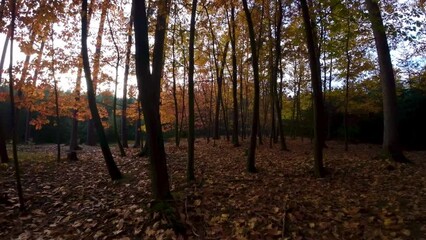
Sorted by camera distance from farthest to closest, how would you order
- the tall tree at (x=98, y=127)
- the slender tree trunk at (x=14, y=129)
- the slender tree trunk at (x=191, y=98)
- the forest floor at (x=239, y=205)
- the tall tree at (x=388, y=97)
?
the tall tree at (x=388, y=97), the tall tree at (x=98, y=127), the slender tree trunk at (x=191, y=98), the slender tree trunk at (x=14, y=129), the forest floor at (x=239, y=205)

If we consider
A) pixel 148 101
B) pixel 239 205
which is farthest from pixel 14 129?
pixel 239 205

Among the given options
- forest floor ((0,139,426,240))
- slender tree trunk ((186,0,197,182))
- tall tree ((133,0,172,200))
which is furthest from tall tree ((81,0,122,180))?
tall tree ((133,0,172,200))

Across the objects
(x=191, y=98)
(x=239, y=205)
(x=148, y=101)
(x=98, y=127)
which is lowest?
(x=239, y=205)

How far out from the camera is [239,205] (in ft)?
20.9

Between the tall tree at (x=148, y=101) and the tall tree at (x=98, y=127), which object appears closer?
the tall tree at (x=148, y=101)

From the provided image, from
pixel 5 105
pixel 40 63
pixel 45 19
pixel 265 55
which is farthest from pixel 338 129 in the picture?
pixel 5 105

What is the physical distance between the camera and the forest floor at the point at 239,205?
5.30m

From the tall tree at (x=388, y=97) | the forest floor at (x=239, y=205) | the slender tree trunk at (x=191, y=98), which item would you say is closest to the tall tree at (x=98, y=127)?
the forest floor at (x=239, y=205)

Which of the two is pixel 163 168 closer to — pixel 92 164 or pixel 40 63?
pixel 92 164

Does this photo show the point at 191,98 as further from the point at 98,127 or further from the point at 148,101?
the point at 98,127

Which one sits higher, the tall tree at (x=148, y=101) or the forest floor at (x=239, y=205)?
the tall tree at (x=148, y=101)

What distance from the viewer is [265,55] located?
19406 millimetres

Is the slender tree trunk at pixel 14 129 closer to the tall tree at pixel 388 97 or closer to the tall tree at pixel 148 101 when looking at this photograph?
the tall tree at pixel 148 101

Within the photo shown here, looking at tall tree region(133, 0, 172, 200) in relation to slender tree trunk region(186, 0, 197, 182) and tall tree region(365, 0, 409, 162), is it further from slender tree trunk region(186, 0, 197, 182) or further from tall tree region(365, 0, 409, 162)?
tall tree region(365, 0, 409, 162)
